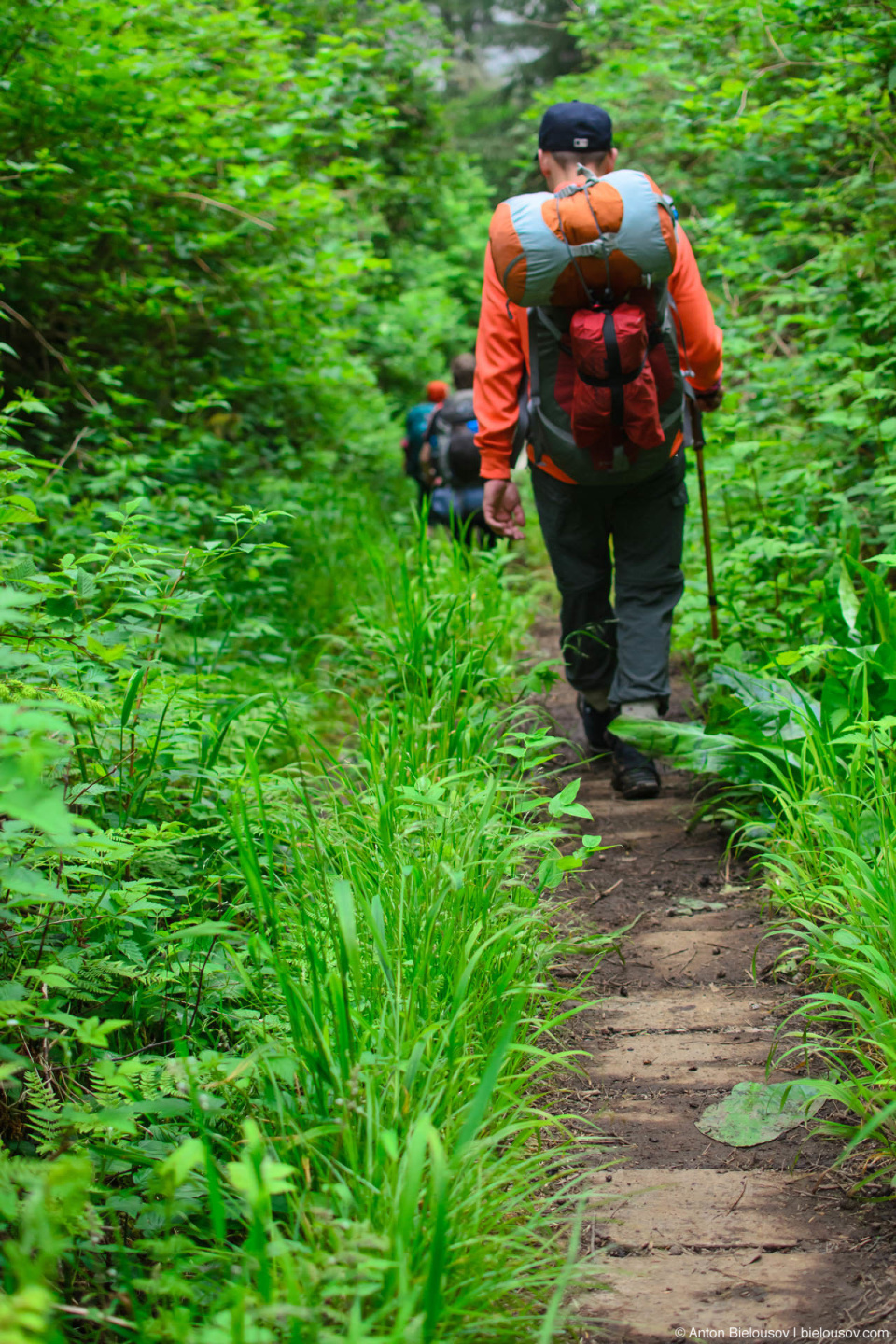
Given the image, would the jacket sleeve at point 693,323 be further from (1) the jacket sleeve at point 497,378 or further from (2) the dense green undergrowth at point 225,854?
(2) the dense green undergrowth at point 225,854

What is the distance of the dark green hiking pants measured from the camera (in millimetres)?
3295

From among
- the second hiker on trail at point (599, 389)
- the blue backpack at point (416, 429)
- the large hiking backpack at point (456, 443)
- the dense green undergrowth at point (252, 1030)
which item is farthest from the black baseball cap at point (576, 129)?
the blue backpack at point (416, 429)

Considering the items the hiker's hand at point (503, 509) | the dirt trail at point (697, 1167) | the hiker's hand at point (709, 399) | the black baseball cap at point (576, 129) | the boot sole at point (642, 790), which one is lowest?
the boot sole at point (642, 790)

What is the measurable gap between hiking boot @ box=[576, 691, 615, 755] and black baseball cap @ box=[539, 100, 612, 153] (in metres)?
1.89

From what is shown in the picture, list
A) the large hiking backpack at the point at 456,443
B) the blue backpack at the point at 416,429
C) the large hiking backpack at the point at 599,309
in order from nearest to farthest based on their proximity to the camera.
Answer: the large hiking backpack at the point at 599,309, the large hiking backpack at the point at 456,443, the blue backpack at the point at 416,429

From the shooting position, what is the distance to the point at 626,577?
11.0ft

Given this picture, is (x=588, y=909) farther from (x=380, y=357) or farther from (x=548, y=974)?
(x=380, y=357)

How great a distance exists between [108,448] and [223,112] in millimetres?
1675

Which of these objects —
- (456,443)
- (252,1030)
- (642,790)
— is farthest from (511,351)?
(456,443)

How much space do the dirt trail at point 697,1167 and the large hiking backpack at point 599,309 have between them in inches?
53.9

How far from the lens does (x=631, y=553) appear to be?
3.36 m

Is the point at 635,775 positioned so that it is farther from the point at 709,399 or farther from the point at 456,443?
the point at 456,443

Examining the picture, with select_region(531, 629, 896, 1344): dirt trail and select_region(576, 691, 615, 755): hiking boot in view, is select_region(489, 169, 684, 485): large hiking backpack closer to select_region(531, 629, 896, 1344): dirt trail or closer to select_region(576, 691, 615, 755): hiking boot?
select_region(576, 691, 615, 755): hiking boot

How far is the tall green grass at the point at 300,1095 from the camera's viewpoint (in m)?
1.19
